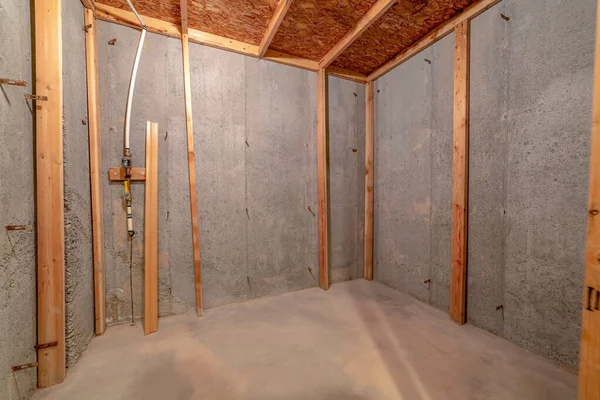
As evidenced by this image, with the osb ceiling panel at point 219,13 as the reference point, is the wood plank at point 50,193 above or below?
below

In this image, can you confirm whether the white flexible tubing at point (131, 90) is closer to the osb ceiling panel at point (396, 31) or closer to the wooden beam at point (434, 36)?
the osb ceiling panel at point (396, 31)

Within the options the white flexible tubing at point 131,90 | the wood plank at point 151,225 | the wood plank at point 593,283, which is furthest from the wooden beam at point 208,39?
the wood plank at point 593,283

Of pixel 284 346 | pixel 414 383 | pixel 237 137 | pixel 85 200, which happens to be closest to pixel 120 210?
pixel 85 200

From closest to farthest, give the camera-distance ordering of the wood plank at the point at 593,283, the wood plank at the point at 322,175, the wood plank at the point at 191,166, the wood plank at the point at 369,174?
the wood plank at the point at 593,283, the wood plank at the point at 191,166, the wood plank at the point at 322,175, the wood plank at the point at 369,174

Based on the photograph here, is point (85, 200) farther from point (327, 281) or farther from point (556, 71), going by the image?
point (556, 71)

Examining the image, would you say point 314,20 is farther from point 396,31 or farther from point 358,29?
point 396,31

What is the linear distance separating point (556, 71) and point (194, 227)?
→ 2747 mm

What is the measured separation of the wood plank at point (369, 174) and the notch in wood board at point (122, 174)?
7.52 feet

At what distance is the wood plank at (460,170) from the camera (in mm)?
1830

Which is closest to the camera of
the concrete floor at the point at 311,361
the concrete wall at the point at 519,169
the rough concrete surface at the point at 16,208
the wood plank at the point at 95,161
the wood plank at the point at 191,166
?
the rough concrete surface at the point at 16,208

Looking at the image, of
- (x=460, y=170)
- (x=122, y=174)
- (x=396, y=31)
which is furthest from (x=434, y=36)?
(x=122, y=174)

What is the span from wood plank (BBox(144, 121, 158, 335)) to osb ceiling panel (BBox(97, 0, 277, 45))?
0.90m

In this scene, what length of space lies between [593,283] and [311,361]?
4.38 feet

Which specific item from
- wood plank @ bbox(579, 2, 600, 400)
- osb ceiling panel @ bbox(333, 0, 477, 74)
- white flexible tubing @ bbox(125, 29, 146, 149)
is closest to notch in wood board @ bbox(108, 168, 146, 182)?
white flexible tubing @ bbox(125, 29, 146, 149)
